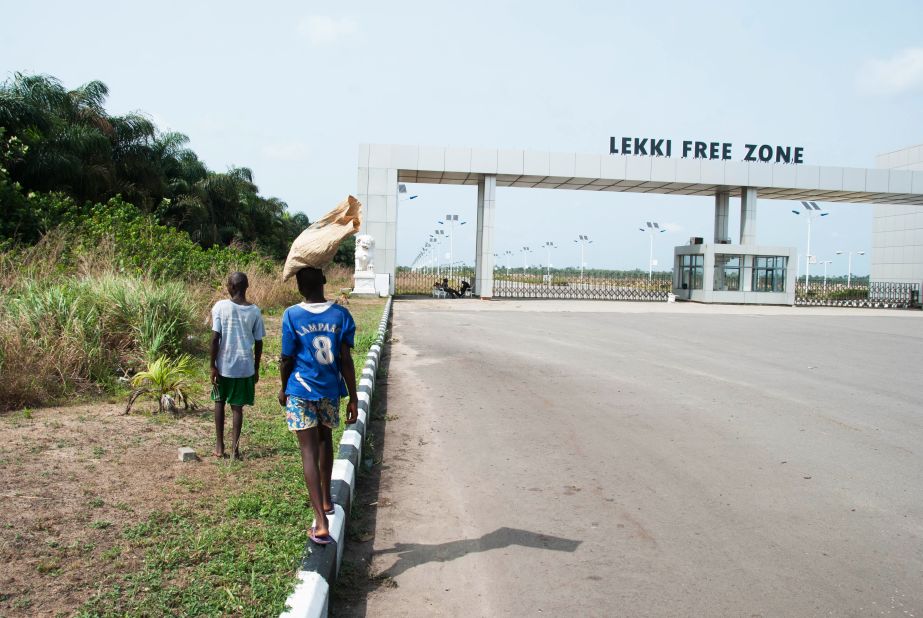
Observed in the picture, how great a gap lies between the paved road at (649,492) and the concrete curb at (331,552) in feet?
0.94

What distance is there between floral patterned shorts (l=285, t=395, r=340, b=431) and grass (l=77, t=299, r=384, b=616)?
652mm

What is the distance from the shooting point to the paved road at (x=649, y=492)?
3600mm

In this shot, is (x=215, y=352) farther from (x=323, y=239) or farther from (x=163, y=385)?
(x=323, y=239)

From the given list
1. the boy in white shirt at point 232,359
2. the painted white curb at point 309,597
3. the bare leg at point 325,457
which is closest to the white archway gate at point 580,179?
the boy in white shirt at point 232,359

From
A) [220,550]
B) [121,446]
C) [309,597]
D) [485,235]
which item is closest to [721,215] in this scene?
[485,235]

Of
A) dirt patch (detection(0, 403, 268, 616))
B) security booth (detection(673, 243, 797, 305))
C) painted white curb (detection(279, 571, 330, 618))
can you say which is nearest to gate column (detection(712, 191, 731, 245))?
security booth (detection(673, 243, 797, 305))

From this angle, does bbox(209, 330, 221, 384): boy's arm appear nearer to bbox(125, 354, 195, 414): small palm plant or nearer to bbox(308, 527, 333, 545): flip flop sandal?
bbox(125, 354, 195, 414): small palm plant

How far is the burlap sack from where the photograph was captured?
3.79m

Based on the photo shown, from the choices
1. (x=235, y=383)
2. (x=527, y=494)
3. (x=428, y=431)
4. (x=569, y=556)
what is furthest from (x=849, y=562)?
(x=235, y=383)

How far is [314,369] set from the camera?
12.4ft

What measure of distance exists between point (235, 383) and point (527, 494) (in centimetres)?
241

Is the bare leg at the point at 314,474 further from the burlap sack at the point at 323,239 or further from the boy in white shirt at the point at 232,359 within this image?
the boy in white shirt at the point at 232,359

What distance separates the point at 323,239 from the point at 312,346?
23.5 inches

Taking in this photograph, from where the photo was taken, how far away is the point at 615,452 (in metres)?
6.14
